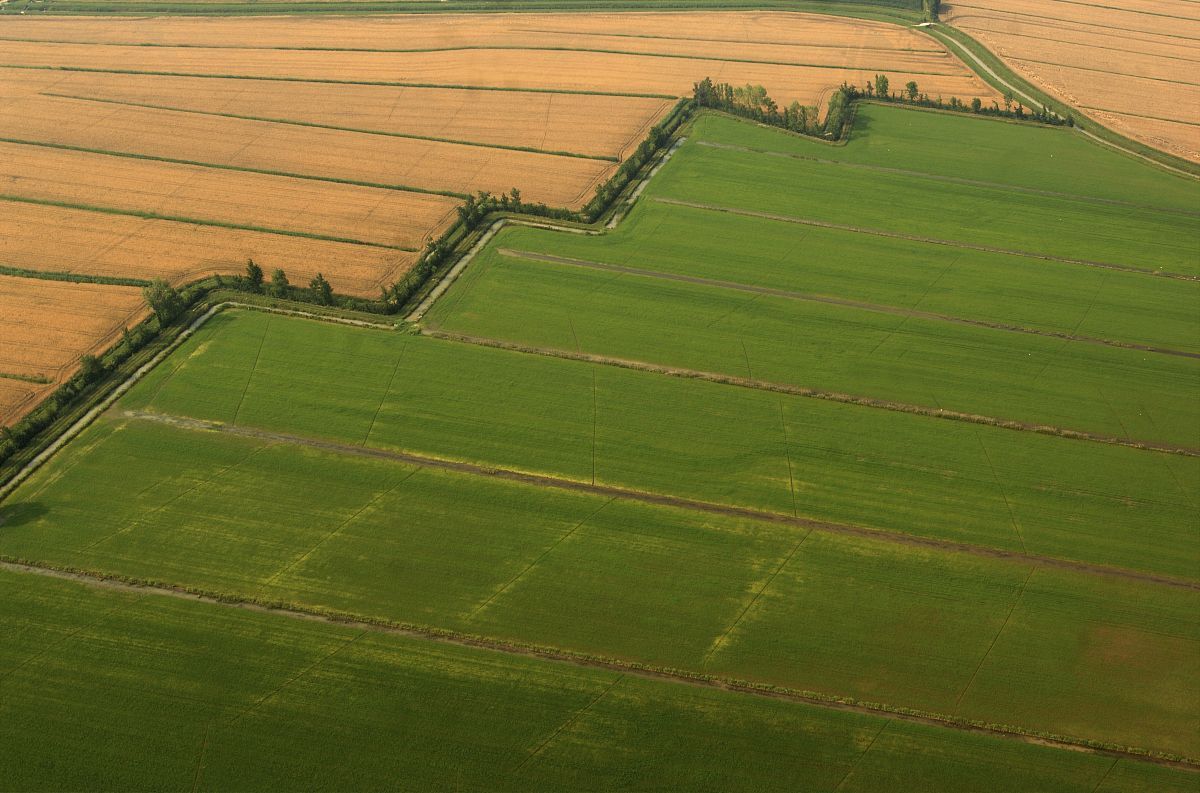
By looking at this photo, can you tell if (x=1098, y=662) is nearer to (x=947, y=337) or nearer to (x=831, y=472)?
(x=831, y=472)

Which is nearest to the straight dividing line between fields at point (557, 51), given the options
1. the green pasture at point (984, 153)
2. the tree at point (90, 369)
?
the green pasture at point (984, 153)

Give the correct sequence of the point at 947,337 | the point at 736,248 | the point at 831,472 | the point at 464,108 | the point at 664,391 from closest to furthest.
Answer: the point at 831,472 < the point at 664,391 < the point at 947,337 < the point at 736,248 < the point at 464,108

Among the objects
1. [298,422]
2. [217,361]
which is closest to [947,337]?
[298,422]

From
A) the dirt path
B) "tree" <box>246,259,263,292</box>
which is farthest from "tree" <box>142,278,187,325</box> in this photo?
the dirt path

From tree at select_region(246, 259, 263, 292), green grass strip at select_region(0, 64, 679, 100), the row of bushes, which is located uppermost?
green grass strip at select_region(0, 64, 679, 100)

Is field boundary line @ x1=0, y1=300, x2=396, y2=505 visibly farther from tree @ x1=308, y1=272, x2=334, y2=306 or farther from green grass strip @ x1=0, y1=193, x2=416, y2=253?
green grass strip @ x1=0, y1=193, x2=416, y2=253

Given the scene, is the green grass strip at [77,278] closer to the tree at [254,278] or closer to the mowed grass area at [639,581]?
the tree at [254,278]
